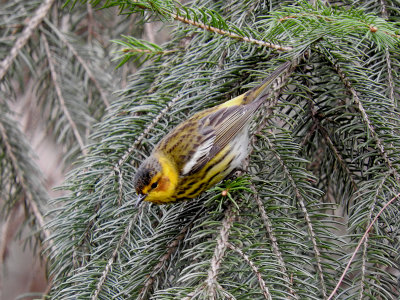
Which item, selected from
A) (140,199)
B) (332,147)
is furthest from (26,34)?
(332,147)

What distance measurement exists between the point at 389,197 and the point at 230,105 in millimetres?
656

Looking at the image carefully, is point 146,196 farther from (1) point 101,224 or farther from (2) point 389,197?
(2) point 389,197

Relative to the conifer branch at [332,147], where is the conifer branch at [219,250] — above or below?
above

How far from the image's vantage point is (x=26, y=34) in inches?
84.6

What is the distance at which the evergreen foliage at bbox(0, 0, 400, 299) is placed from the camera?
3.59ft

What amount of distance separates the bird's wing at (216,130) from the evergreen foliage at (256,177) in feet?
0.33

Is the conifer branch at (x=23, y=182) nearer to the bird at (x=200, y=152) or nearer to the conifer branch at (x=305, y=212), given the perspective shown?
the bird at (x=200, y=152)

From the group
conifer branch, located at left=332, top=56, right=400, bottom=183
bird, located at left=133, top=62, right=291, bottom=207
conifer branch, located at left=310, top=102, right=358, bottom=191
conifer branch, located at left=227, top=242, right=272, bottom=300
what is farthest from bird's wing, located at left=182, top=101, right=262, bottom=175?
conifer branch, located at left=227, top=242, right=272, bottom=300

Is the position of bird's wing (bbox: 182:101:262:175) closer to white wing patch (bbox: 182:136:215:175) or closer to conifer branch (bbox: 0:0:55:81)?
white wing patch (bbox: 182:136:215:175)

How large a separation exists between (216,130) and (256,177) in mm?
452

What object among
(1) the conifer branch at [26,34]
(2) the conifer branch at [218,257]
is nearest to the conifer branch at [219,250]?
(2) the conifer branch at [218,257]

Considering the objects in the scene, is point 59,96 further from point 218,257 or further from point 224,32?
point 218,257

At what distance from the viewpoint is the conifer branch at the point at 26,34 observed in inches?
81.4

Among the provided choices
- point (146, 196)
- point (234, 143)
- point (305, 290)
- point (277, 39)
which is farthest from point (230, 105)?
point (305, 290)
